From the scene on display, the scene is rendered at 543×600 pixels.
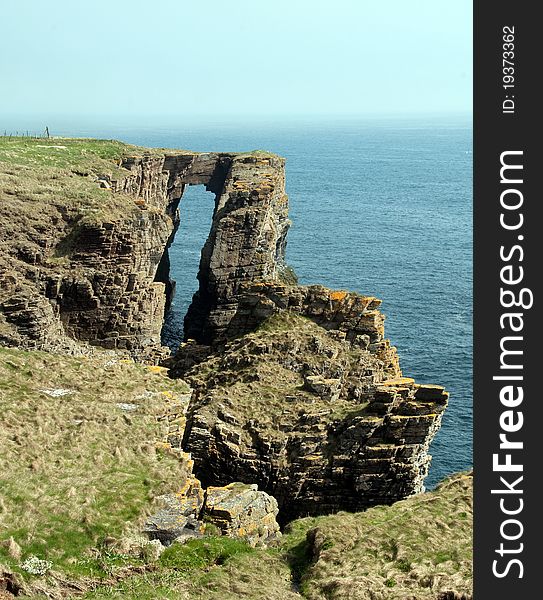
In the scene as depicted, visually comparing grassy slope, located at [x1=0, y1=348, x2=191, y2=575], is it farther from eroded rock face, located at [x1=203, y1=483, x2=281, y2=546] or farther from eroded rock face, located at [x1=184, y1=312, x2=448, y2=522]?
eroded rock face, located at [x1=184, y1=312, x2=448, y2=522]

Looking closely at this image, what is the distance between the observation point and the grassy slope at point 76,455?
31.9 m

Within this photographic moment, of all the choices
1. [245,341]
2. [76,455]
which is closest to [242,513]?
[76,455]

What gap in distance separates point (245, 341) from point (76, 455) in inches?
1027

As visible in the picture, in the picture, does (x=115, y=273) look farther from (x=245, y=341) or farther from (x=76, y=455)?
(x=76, y=455)

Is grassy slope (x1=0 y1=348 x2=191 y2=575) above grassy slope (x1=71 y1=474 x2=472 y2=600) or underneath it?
above

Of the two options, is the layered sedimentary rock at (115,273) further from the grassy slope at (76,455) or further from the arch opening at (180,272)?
the arch opening at (180,272)

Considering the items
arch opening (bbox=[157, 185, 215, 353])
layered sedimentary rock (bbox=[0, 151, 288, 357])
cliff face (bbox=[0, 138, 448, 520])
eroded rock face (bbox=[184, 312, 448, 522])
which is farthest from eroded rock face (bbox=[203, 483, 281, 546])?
arch opening (bbox=[157, 185, 215, 353])

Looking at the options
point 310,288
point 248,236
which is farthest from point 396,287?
point 310,288

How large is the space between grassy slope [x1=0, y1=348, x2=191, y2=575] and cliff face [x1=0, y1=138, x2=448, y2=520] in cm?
681

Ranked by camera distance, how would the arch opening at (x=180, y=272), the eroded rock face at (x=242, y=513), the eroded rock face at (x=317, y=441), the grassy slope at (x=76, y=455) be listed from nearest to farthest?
the grassy slope at (x=76, y=455), the eroded rock face at (x=242, y=513), the eroded rock face at (x=317, y=441), the arch opening at (x=180, y=272)

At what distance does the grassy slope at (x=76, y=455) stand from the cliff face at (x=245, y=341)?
6814 mm

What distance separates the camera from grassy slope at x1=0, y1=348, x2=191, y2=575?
31.9 metres

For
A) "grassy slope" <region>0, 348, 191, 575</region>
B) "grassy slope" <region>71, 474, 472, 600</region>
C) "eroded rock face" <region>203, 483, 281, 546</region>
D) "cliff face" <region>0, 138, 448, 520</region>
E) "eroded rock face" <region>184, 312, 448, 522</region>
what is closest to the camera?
"grassy slope" <region>71, 474, 472, 600</region>

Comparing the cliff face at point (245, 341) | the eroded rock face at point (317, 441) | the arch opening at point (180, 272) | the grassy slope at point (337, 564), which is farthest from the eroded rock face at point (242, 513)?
the arch opening at point (180, 272)
